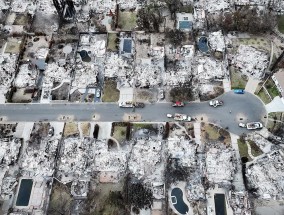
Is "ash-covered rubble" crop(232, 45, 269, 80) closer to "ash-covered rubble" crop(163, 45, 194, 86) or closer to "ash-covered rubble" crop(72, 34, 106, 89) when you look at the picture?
"ash-covered rubble" crop(163, 45, 194, 86)

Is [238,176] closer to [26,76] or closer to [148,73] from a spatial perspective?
[148,73]

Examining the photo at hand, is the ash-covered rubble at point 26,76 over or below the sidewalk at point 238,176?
over

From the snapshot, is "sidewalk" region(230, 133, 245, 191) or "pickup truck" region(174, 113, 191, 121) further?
"pickup truck" region(174, 113, 191, 121)

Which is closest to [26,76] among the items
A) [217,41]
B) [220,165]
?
[217,41]

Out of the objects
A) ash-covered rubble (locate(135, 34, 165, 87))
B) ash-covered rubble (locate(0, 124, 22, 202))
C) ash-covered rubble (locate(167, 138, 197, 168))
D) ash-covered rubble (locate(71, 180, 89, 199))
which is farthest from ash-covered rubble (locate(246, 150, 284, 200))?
ash-covered rubble (locate(0, 124, 22, 202))

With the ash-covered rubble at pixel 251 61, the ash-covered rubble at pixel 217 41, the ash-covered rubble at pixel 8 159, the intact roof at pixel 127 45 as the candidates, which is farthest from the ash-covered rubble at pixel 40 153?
the ash-covered rubble at pixel 251 61

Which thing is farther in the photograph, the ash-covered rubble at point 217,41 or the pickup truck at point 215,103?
the ash-covered rubble at point 217,41

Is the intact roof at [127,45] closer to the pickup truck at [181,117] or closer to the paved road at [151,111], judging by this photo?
the paved road at [151,111]
